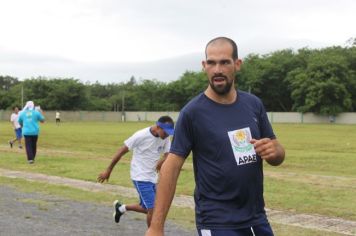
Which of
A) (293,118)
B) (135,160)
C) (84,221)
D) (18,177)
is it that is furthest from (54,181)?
(293,118)

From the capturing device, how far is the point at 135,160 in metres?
7.44

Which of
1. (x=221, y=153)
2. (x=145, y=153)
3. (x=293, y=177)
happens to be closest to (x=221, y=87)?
(x=221, y=153)

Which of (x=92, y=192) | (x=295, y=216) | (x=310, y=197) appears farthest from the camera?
(x=92, y=192)

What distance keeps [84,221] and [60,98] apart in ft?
297

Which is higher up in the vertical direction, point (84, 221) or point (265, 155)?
point (265, 155)

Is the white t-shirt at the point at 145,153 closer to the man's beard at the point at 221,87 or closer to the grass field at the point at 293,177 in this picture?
the grass field at the point at 293,177

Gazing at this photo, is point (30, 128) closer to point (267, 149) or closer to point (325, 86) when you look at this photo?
point (267, 149)

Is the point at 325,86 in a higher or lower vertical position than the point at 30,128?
higher

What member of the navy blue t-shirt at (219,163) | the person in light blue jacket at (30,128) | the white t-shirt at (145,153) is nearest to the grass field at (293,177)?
the person in light blue jacket at (30,128)

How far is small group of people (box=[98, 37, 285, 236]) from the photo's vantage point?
134 inches

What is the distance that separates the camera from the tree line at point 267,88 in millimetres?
82562

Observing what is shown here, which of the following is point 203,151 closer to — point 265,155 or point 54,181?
point 265,155

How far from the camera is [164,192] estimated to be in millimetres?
3396

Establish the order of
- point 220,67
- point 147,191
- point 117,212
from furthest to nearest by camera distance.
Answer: point 117,212 → point 147,191 → point 220,67
